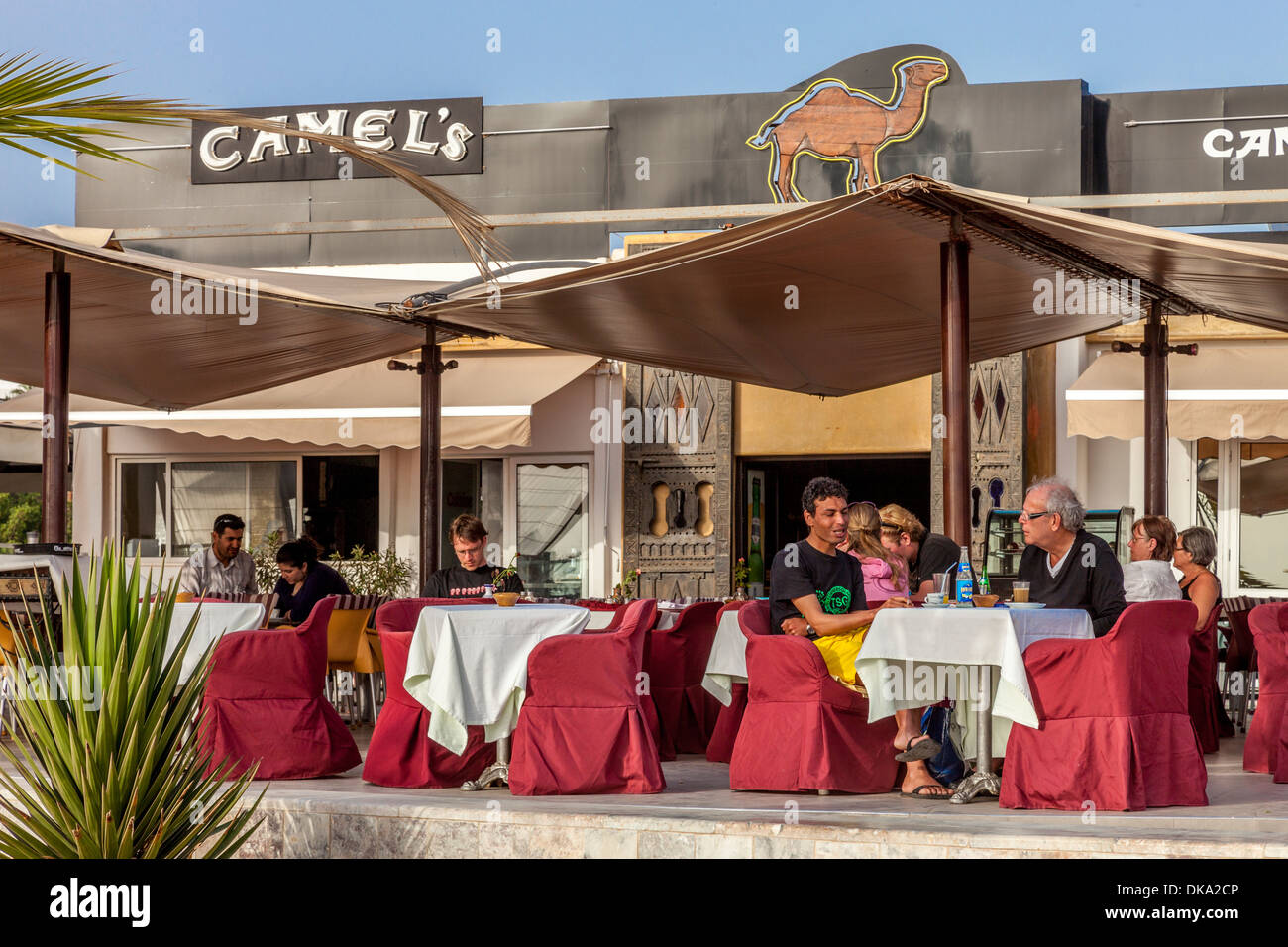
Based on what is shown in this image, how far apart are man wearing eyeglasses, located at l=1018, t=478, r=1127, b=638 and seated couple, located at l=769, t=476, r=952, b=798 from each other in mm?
759

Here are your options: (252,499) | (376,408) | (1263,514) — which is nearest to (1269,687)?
(1263,514)

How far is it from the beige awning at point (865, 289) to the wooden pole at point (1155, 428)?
0.37m

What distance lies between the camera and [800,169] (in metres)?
15.1

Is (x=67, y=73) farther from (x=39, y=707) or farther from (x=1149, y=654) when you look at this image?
(x=1149, y=654)

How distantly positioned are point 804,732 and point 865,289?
130 inches

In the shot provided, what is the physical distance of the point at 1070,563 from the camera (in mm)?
6258

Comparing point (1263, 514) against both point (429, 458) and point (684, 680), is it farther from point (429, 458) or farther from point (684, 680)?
point (429, 458)

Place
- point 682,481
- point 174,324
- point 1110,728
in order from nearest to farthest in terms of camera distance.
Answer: point 1110,728 < point 174,324 < point 682,481

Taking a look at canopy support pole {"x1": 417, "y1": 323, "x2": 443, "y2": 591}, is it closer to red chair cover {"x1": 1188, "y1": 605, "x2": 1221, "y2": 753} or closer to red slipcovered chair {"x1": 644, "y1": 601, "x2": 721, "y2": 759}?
red slipcovered chair {"x1": 644, "y1": 601, "x2": 721, "y2": 759}

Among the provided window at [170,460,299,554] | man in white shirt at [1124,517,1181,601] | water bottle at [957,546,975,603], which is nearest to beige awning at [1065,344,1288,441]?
→ man in white shirt at [1124,517,1181,601]

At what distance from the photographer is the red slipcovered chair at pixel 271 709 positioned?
702 cm

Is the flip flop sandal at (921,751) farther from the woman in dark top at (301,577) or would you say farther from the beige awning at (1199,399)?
the beige awning at (1199,399)

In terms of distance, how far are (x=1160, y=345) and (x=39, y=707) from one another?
7.52 m
